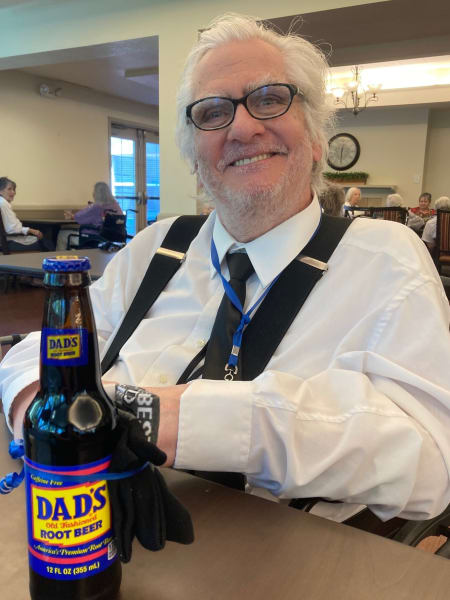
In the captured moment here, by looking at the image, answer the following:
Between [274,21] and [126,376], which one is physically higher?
[274,21]

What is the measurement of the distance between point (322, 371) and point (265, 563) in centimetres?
46

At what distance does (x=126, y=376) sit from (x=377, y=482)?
612 millimetres

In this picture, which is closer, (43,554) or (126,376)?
(43,554)

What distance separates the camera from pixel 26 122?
7.95m

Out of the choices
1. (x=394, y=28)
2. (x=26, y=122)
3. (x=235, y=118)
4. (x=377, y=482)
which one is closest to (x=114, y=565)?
(x=377, y=482)

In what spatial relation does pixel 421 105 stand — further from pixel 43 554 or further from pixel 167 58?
pixel 43 554

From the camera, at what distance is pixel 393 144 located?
9695 mm

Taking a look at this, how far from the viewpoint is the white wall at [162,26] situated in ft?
13.3

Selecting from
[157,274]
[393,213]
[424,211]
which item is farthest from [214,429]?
[424,211]

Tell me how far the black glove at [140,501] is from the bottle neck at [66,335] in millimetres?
65

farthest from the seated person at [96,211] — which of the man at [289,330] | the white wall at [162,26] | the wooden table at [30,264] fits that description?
the man at [289,330]

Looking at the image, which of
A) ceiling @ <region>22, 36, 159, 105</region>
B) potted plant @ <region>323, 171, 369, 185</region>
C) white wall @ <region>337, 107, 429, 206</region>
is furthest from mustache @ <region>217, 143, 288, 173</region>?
potted plant @ <region>323, 171, 369, 185</region>

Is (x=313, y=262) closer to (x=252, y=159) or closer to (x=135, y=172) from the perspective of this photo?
(x=252, y=159)

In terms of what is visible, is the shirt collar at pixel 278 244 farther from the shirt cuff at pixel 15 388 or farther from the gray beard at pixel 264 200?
the shirt cuff at pixel 15 388
